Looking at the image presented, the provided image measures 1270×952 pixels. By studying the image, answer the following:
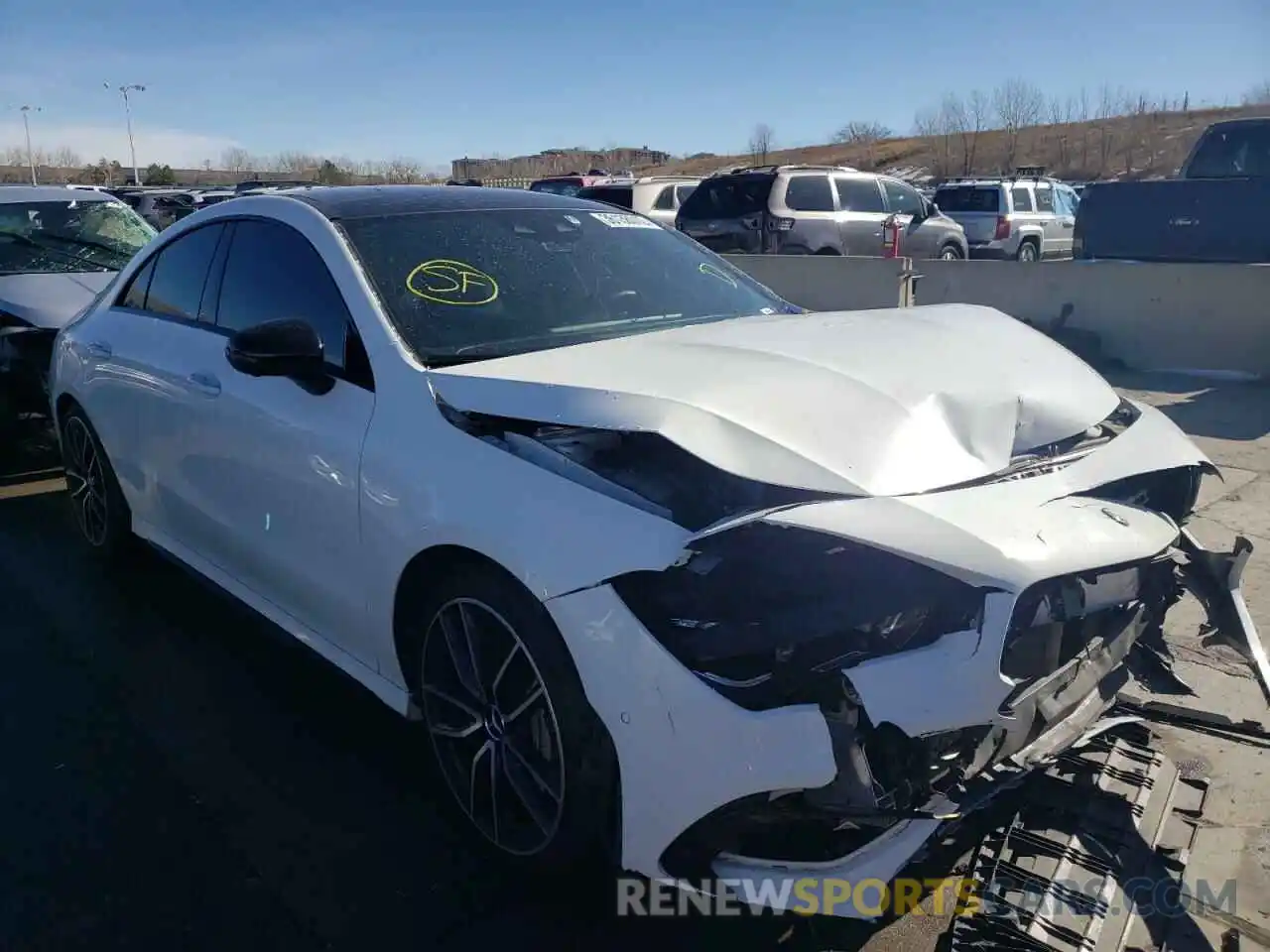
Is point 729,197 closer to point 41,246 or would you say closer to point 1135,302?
point 1135,302

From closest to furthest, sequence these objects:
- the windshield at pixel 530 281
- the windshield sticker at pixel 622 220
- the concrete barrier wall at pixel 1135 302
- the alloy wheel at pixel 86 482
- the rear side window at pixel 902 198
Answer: the windshield at pixel 530 281 < the windshield sticker at pixel 622 220 < the alloy wheel at pixel 86 482 < the concrete barrier wall at pixel 1135 302 < the rear side window at pixel 902 198

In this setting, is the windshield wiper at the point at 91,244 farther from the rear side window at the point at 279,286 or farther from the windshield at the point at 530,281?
the windshield at the point at 530,281

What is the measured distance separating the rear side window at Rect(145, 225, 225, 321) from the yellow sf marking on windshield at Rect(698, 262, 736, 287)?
1.89m

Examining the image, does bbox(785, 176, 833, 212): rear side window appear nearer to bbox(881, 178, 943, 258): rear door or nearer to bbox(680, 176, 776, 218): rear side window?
bbox(680, 176, 776, 218): rear side window

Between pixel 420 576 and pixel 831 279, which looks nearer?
pixel 420 576

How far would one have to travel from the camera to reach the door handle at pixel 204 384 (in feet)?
12.4

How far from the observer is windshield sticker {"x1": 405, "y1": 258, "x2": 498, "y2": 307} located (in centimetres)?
334

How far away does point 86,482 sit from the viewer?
5.17m

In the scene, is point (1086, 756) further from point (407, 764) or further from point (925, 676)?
point (407, 764)

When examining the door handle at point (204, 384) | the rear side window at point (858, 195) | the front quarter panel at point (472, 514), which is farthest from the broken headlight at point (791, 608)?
the rear side window at point (858, 195)

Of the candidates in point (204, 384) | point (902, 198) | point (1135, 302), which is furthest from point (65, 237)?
point (902, 198)

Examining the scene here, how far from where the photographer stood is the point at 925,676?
212 cm

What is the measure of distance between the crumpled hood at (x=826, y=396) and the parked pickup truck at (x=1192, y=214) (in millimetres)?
7749

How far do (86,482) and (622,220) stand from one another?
298cm
